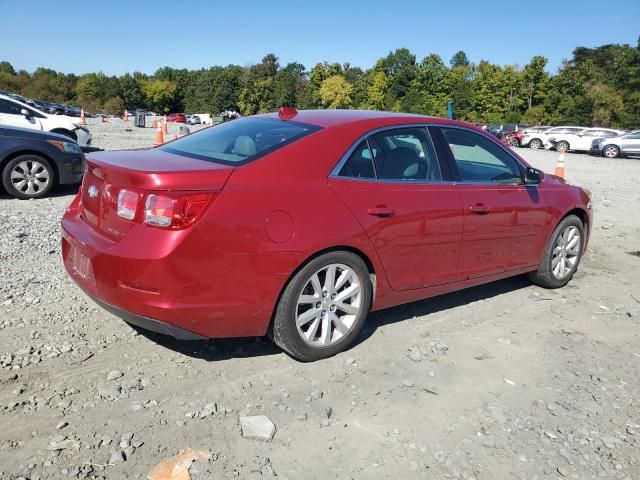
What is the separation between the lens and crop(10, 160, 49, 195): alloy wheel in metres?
8.02

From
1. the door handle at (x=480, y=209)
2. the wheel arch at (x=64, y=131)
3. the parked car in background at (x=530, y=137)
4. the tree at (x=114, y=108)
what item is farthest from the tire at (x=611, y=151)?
the tree at (x=114, y=108)

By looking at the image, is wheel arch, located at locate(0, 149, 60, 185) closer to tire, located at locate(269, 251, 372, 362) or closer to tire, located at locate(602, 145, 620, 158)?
tire, located at locate(269, 251, 372, 362)

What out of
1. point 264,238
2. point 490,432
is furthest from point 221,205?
point 490,432

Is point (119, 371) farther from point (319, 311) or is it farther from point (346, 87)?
point (346, 87)

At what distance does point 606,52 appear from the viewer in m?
86.9

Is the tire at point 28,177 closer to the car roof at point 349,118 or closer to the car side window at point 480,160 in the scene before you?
the car roof at point 349,118

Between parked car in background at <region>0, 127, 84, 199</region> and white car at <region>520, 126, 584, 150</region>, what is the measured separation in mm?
29220

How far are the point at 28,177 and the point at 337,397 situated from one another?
22.3ft

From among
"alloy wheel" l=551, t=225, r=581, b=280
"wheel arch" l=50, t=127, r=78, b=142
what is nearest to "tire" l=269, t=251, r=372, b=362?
"alloy wheel" l=551, t=225, r=581, b=280

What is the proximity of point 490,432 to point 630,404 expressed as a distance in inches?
40.3

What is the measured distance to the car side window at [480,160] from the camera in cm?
439

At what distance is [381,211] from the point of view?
3.67 metres

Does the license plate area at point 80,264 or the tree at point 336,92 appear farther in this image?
the tree at point 336,92

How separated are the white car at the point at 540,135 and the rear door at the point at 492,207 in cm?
2959
